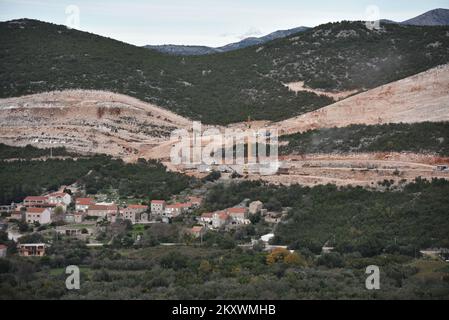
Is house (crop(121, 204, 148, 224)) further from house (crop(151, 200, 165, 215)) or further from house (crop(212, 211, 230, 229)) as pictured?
house (crop(212, 211, 230, 229))

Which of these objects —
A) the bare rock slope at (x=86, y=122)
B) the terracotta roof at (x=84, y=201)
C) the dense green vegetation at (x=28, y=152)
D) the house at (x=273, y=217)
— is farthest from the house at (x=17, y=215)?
the bare rock slope at (x=86, y=122)

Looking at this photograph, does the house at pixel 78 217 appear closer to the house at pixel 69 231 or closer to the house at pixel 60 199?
the house at pixel 69 231

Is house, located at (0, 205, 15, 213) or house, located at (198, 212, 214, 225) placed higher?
house, located at (0, 205, 15, 213)

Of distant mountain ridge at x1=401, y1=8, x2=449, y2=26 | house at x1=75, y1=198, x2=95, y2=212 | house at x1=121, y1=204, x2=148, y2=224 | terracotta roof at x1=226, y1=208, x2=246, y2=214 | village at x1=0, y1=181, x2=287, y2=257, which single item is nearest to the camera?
village at x1=0, y1=181, x2=287, y2=257

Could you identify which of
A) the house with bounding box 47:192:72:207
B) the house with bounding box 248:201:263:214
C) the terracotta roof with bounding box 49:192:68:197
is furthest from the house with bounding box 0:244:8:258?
the house with bounding box 248:201:263:214

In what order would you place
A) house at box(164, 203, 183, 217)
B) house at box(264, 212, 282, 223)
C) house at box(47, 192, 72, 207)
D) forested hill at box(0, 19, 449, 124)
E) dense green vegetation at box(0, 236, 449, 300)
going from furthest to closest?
forested hill at box(0, 19, 449, 124)
house at box(47, 192, 72, 207)
house at box(164, 203, 183, 217)
house at box(264, 212, 282, 223)
dense green vegetation at box(0, 236, 449, 300)

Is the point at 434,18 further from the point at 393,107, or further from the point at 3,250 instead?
the point at 3,250
